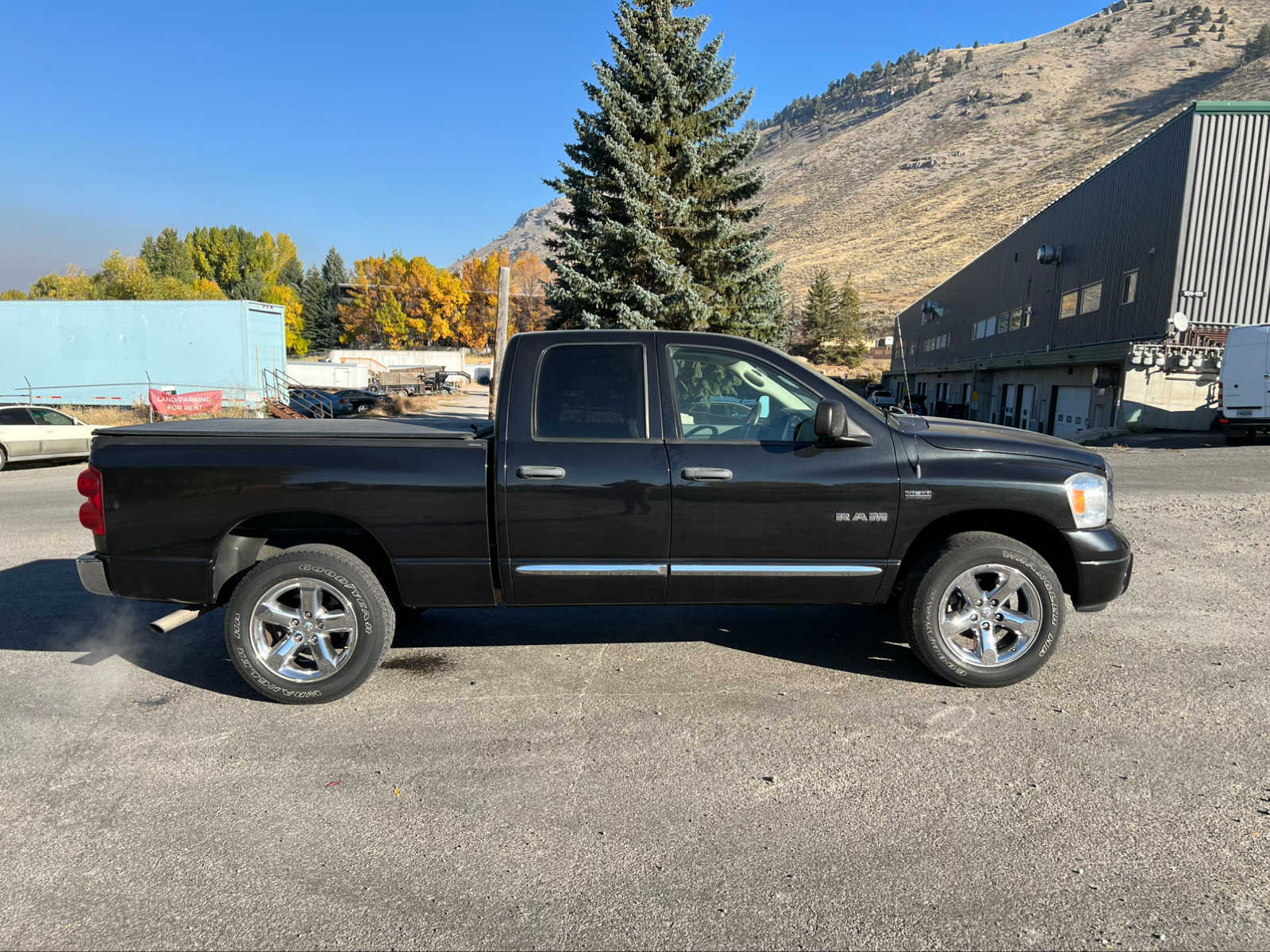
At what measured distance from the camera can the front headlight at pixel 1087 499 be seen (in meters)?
3.85

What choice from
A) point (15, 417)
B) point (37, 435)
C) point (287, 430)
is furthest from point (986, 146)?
point (287, 430)

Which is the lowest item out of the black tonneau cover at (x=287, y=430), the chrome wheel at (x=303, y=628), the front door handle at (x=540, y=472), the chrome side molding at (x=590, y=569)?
the chrome wheel at (x=303, y=628)

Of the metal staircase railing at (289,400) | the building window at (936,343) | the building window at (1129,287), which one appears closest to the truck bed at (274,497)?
the metal staircase railing at (289,400)

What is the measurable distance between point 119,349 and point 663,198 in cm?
2082

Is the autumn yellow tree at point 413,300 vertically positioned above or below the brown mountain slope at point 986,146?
below

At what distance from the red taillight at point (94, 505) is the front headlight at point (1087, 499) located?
501 cm

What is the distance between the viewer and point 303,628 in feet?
12.4

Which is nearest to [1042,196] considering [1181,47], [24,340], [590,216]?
[1181,47]

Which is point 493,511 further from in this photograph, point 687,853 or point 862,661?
point 862,661

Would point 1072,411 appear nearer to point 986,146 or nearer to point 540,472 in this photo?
point 540,472

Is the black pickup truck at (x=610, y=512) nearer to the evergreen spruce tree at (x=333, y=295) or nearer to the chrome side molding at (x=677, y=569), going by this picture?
the chrome side molding at (x=677, y=569)

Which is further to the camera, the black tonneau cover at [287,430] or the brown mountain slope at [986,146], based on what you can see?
the brown mountain slope at [986,146]

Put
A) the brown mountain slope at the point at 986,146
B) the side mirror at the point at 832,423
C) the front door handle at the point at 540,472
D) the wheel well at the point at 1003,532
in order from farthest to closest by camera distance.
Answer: the brown mountain slope at the point at 986,146 < the wheel well at the point at 1003,532 < the front door handle at the point at 540,472 < the side mirror at the point at 832,423

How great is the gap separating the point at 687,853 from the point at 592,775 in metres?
0.62
